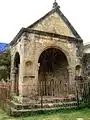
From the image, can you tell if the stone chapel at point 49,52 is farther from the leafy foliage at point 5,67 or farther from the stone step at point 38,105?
the leafy foliage at point 5,67

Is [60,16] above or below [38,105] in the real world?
above

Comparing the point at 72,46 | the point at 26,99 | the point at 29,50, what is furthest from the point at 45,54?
the point at 26,99

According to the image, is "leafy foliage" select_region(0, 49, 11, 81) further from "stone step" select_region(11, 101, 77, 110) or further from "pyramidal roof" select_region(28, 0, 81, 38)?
"stone step" select_region(11, 101, 77, 110)

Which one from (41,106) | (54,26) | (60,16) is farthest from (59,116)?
(60,16)

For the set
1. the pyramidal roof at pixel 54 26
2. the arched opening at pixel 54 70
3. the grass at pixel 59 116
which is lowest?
the grass at pixel 59 116

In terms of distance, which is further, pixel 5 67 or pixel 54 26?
pixel 5 67

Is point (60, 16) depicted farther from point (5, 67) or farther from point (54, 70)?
point (5, 67)

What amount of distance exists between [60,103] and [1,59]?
10113 mm

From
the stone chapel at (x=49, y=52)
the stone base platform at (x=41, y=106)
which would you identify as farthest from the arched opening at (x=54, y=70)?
the stone base platform at (x=41, y=106)

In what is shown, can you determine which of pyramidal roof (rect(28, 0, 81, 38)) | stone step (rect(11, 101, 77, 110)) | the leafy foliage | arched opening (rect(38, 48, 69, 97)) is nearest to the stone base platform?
stone step (rect(11, 101, 77, 110))

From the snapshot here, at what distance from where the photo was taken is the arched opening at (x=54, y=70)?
13.2m

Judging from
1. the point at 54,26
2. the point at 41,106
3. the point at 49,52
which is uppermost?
the point at 54,26

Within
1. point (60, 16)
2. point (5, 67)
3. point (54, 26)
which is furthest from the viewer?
point (5, 67)

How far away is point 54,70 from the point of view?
16.1 m
